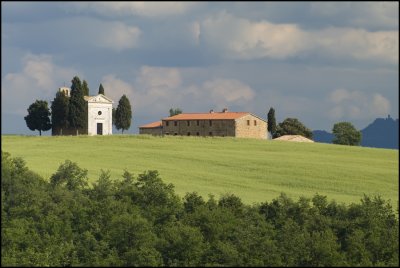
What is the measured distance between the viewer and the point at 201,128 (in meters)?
144

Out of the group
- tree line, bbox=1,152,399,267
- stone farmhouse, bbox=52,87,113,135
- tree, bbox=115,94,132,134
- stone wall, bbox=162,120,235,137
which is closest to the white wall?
stone farmhouse, bbox=52,87,113,135

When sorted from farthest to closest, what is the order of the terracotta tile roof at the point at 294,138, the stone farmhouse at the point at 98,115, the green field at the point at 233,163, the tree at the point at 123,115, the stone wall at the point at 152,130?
the stone wall at the point at 152,130 < the tree at the point at 123,115 < the terracotta tile roof at the point at 294,138 < the stone farmhouse at the point at 98,115 < the green field at the point at 233,163

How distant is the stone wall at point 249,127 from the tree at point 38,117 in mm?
35860

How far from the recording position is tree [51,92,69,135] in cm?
13412

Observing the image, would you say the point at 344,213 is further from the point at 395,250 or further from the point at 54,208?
the point at 54,208

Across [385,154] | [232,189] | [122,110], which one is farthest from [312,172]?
[122,110]

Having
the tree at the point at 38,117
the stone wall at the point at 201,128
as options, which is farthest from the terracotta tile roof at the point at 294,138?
the tree at the point at 38,117

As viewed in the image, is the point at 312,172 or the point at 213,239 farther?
the point at 312,172

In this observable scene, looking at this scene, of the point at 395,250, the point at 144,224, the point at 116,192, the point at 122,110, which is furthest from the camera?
the point at 122,110

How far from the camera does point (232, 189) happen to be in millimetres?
81000

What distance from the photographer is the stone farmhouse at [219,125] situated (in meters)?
138

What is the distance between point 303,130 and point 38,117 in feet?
190

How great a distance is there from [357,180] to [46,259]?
42.8 m

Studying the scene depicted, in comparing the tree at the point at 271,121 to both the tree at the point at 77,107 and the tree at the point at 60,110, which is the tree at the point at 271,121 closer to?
the tree at the point at 77,107
